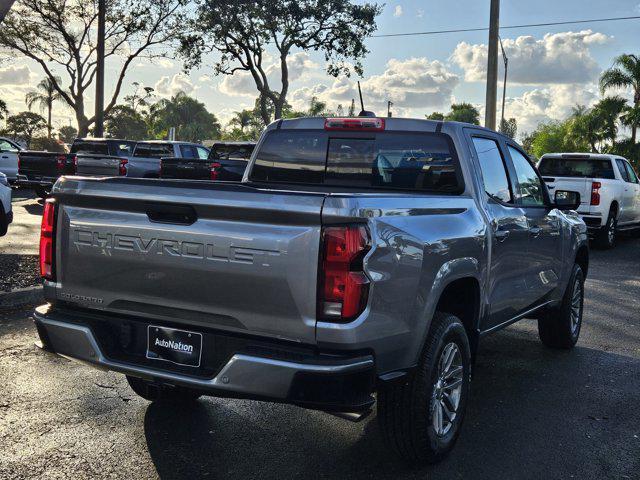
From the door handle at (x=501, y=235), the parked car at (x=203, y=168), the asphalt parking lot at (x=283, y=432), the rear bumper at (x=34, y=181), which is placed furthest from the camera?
the rear bumper at (x=34, y=181)

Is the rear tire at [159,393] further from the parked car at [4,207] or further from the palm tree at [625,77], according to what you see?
the palm tree at [625,77]

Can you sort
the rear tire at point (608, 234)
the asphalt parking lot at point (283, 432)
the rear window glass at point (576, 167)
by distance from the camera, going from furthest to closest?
the rear tire at point (608, 234), the rear window glass at point (576, 167), the asphalt parking lot at point (283, 432)

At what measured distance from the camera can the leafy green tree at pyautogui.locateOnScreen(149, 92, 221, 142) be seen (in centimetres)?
7719

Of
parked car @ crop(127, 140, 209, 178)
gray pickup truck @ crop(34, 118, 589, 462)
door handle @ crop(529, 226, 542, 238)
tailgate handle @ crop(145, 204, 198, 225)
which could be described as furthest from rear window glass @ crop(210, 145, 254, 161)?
tailgate handle @ crop(145, 204, 198, 225)

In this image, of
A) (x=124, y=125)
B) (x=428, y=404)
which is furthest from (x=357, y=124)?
(x=124, y=125)

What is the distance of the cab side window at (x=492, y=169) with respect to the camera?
4.92 m

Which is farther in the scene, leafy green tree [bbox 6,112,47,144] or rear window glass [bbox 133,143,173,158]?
leafy green tree [bbox 6,112,47,144]

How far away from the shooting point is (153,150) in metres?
19.9

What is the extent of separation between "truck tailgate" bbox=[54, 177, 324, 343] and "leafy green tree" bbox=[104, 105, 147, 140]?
57.5 m

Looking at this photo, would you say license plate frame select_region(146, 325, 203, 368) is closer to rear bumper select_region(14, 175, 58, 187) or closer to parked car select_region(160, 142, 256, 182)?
parked car select_region(160, 142, 256, 182)

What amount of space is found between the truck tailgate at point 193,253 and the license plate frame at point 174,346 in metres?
0.06

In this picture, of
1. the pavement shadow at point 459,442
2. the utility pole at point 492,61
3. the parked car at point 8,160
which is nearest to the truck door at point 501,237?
the pavement shadow at point 459,442

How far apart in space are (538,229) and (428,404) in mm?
2273

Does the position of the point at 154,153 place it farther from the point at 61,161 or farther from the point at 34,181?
the point at 34,181
